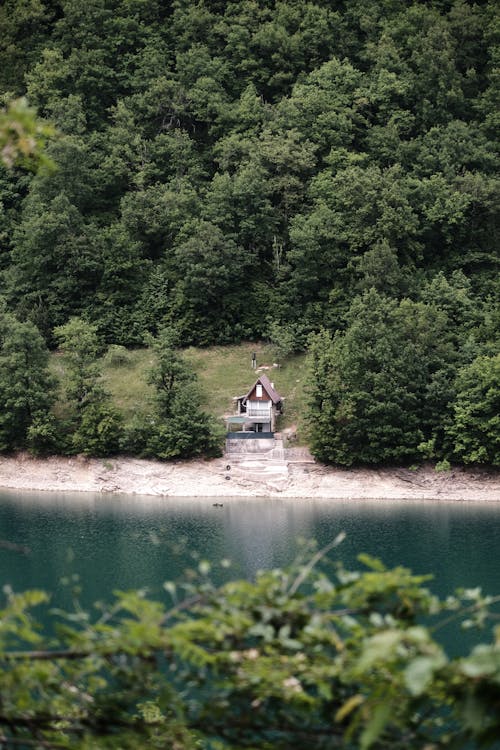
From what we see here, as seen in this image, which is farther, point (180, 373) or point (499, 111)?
point (499, 111)

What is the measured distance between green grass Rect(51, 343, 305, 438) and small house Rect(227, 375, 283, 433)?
816 mm

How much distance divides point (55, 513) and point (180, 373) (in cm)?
989

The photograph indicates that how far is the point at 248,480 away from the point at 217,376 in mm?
7870

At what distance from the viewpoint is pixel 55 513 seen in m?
36.3

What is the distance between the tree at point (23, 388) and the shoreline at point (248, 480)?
1.83m

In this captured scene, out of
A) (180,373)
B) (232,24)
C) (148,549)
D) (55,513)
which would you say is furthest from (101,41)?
(148,549)

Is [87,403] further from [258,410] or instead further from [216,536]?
[216,536]

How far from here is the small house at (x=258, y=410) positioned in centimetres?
4331

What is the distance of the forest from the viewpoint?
42.2 meters

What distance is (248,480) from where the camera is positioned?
40938 millimetres

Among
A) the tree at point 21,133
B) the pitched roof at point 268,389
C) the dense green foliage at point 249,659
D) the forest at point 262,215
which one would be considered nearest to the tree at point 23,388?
the forest at point 262,215

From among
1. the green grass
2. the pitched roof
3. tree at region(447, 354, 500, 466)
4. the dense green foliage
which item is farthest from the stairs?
the dense green foliage

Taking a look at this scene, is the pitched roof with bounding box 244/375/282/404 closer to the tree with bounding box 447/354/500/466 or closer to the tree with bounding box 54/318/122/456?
the tree with bounding box 54/318/122/456

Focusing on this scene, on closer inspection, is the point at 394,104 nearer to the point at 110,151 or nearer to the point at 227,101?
the point at 227,101
